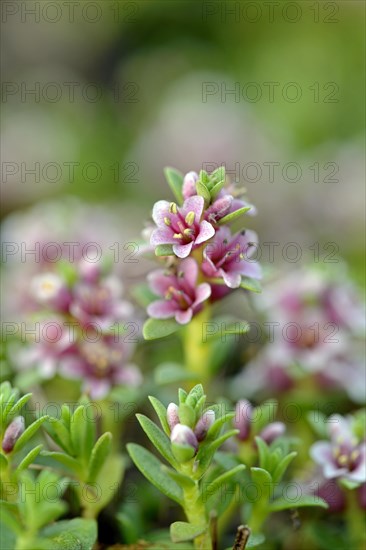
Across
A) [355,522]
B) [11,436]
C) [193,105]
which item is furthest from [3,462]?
[193,105]

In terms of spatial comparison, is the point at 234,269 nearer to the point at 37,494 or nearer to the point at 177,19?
the point at 37,494

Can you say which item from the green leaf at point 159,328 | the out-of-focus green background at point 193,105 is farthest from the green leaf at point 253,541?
the out-of-focus green background at point 193,105

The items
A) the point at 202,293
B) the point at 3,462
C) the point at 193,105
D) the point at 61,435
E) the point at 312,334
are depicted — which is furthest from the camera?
the point at 193,105

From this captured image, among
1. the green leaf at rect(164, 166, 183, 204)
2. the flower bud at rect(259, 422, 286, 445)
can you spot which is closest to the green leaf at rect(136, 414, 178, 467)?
the flower bud at rect(259, 422, 286, 445)

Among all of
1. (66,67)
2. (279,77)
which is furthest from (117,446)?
(66,67)

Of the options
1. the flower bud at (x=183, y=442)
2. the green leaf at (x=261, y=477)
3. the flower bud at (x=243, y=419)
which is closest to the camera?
the flower bud at (x=183, y=442)

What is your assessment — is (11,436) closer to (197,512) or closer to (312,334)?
(197,512)

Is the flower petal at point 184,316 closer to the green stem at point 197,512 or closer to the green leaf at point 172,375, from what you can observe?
the green leaf at point 172,375
